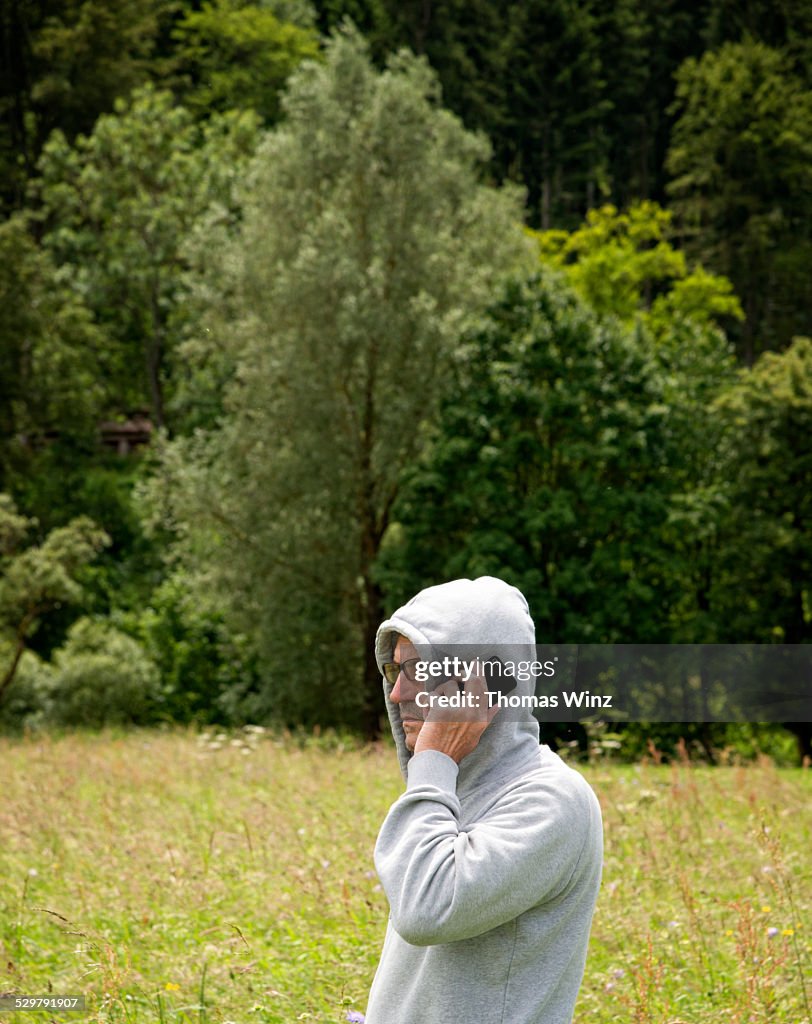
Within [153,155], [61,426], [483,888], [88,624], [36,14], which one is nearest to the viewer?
[483,888]

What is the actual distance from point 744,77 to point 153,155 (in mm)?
20413

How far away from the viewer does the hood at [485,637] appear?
206cm

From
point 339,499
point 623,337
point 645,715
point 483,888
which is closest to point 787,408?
point 623,337

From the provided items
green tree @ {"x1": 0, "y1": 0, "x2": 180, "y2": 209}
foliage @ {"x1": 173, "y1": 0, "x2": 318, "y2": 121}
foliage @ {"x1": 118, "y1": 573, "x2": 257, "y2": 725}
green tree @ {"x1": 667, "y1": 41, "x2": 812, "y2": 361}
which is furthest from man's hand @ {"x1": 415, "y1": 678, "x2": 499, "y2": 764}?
foliage @ {"x1": 173, "y1": 0, "x2": 318, "y2": 121}

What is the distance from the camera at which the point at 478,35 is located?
1864 inches

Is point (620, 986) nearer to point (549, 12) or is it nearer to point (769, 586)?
point (769, 586)

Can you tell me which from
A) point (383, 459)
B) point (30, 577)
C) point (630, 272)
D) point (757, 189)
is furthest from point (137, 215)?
point (757, 189)

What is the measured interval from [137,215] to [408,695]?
3355 centimetres

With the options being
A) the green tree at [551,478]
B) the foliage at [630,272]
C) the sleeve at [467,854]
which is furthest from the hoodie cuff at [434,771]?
the foliage at [630,272]

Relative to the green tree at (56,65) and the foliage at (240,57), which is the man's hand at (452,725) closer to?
the green tree at (56,65)

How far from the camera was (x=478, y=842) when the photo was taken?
1.95 m

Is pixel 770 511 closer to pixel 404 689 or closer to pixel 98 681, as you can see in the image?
pixel 98 681

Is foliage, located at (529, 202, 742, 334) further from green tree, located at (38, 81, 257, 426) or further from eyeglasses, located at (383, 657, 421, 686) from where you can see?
eyeglasses, located at (383, 657, 421, 686)

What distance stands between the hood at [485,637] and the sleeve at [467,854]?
0.24 feet
